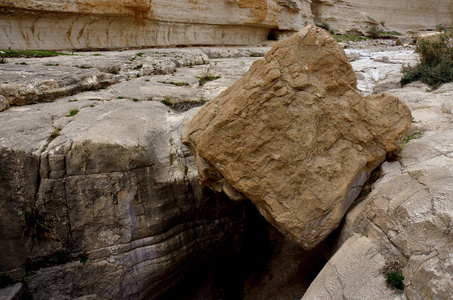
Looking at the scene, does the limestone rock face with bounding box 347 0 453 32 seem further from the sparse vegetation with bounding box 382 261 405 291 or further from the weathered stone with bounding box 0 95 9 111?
the sparse vegetation with bounding box 382 261 405 291

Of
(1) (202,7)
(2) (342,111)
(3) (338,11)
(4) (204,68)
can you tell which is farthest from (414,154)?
(3) (338,11)

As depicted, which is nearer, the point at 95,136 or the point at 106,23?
the point at 95,136

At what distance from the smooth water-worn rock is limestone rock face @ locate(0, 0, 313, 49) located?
1033 cm

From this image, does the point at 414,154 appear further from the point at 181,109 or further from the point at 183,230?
the point at 181,109

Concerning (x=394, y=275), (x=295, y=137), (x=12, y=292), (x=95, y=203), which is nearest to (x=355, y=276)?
→ (x=394, y=275)

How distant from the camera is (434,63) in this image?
7.52m

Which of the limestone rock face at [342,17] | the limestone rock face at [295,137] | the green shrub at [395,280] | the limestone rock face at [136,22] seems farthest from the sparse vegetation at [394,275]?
the limestone rock face at [342,17]

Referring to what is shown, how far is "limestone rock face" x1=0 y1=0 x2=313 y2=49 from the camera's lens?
9.45m

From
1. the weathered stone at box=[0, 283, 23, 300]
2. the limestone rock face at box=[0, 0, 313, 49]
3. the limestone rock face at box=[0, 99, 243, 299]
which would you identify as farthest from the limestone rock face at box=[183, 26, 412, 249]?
the limestone rock face at box=[0, 0, 313, 49]

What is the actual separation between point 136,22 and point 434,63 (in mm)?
10024

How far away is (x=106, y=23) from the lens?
1116cm

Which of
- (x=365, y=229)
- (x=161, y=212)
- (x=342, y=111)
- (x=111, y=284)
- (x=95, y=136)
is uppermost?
(x=342, y=111)

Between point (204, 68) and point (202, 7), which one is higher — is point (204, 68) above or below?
below

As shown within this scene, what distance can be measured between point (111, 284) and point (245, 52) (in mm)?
11987
